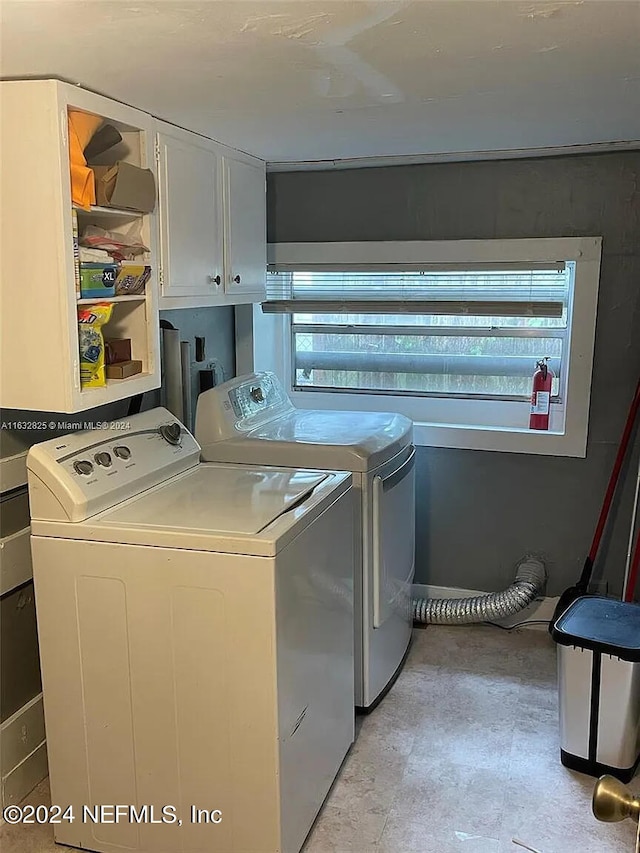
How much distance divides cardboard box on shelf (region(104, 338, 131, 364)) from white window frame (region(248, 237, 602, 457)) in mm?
1279

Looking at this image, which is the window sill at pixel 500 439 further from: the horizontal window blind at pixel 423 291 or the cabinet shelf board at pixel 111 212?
the cabinet shelf board at pixel 111 212

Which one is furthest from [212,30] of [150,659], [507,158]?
[507,158]

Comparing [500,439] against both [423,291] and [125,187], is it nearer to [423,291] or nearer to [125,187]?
[423,291]

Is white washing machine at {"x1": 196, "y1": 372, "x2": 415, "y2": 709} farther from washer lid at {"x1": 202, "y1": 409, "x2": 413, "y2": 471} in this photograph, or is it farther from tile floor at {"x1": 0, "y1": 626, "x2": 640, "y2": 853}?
tile floor at {"x1": 0, "y1": 626, "x2": 640, "y2": 853}

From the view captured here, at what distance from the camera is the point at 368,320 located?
3771 mm

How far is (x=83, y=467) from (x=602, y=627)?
5.60 feet

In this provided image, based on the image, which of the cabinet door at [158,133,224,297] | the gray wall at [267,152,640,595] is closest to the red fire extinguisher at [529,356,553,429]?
the gray wall at [267,152,640,595]

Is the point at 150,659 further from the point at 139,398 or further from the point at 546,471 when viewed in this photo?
the point at 546,471

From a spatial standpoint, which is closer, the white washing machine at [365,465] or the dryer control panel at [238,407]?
the white washing machine at [365,465]

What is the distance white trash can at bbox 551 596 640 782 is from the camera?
241cm

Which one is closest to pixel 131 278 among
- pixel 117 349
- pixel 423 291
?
pixel 117 349

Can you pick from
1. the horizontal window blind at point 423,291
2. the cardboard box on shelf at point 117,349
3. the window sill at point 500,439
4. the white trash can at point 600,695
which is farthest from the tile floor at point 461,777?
the horizontal window blind at point 423,291

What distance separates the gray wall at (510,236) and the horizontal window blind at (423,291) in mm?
178

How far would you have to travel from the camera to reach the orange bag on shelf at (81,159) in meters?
2.01
